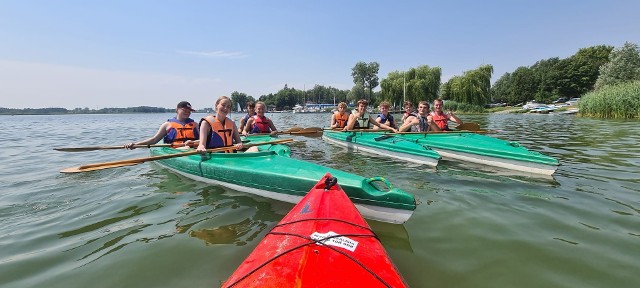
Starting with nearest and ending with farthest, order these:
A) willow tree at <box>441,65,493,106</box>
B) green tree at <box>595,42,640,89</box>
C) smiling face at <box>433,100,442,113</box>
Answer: smiling face at <box>433,100,442,113</box> → green tree at <box>595,42,640,89</box> → willow tree at <box>441,65,493,106</box>

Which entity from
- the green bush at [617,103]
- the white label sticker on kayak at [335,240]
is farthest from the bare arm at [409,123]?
the green bush at [617,103]

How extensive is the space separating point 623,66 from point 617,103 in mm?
21516

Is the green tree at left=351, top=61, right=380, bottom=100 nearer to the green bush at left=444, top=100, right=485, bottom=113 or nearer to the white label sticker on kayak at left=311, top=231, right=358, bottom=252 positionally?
the green bush at left=444, top=100, right=485, bottom=113

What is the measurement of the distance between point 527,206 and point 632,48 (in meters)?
46.7

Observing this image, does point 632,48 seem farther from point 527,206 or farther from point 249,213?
point 249,213

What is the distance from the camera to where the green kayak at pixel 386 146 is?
727cm

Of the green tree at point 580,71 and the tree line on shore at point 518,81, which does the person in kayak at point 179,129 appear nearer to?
the tree line on shore at point 518,81

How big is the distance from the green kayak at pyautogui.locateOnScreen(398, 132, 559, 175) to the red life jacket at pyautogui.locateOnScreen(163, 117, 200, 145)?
5.23 m

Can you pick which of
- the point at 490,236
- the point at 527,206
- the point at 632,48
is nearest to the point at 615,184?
the point at 527,206

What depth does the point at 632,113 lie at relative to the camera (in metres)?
19.6

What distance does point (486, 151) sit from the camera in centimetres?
699

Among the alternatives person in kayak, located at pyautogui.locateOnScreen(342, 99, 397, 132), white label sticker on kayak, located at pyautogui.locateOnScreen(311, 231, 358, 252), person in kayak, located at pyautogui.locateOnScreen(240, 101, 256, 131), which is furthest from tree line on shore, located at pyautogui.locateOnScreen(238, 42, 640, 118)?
white label sticker on kayak, located at pyautogui.locateOnScreen(311, 231, 358, 252)

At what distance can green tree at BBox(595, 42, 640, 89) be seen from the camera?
3447 cm

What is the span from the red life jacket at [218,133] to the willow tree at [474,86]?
A: 130 ft
